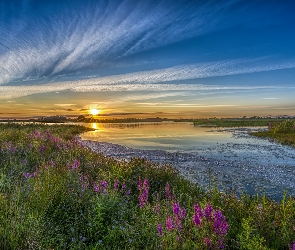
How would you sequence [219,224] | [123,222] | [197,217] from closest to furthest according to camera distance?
[219,224] < [197,217] < [123,222]

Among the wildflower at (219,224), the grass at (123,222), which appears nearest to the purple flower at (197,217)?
the grass at (123,222)

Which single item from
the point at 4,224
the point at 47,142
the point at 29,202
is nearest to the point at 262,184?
the point at 29,202

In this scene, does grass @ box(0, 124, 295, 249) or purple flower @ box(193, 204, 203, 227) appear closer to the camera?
purple flower @ box(193, 204, 203, 227)

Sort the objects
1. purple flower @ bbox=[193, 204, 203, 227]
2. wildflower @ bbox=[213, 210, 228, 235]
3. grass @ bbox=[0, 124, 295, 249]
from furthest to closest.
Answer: grass @ bbox=[0, 124, 295, 249], purple flower @ bbox=[193, 204, 203, 227], wildflower @ bbox=[213, 210, 228, 235]

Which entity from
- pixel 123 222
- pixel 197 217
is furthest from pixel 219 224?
pixel 123 222

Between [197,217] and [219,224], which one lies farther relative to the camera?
[197,217]

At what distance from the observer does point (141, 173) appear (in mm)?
12797

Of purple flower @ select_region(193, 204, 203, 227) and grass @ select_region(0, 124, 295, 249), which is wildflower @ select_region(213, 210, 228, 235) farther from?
purple flower @ select_region(193, 204, 203, 227)

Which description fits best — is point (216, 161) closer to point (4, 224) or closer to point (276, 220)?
point (276, 220)

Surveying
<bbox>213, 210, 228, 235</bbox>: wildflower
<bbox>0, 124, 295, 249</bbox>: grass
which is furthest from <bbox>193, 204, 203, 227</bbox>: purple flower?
<bbox>213, 210, 228, 235</bbox>: wildflower

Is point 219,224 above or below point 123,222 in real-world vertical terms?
above

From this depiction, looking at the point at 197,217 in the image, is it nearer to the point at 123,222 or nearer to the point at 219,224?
the point at 219,224

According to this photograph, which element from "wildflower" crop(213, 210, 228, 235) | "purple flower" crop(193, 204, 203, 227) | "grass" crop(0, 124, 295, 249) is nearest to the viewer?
"wildflower" crop(213, 210, 228, 235)

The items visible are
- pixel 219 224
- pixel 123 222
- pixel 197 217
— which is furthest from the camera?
pixel 123 222
